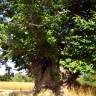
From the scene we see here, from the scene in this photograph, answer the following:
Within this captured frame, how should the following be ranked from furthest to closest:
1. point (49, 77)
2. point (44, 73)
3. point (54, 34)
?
1. point (44, 73)
2. point (49, 77)
3. point (54, 34)

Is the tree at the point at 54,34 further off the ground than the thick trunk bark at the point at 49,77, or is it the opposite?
the tree at the point at 54,34

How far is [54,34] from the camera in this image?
20.5m

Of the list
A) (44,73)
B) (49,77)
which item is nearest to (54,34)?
(49,77)

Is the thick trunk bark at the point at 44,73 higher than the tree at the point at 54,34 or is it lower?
lower

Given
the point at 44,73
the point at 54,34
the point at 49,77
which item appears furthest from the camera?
the point at 44,73

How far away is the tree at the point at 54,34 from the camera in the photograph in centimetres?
1984

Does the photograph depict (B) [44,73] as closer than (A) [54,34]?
No

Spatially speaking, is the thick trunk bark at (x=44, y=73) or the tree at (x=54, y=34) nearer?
the tree at (x=54, y=34)

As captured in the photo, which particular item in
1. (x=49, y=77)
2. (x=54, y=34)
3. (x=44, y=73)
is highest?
(x=54, y=34)

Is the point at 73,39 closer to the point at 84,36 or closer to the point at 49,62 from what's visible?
the point at 84,36

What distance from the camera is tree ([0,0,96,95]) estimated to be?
781 inches

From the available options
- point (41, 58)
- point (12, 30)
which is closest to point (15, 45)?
point (12, 30)

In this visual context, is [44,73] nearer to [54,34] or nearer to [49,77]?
[49,77]

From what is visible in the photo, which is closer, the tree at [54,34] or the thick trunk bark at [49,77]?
the tree at [54,34]
